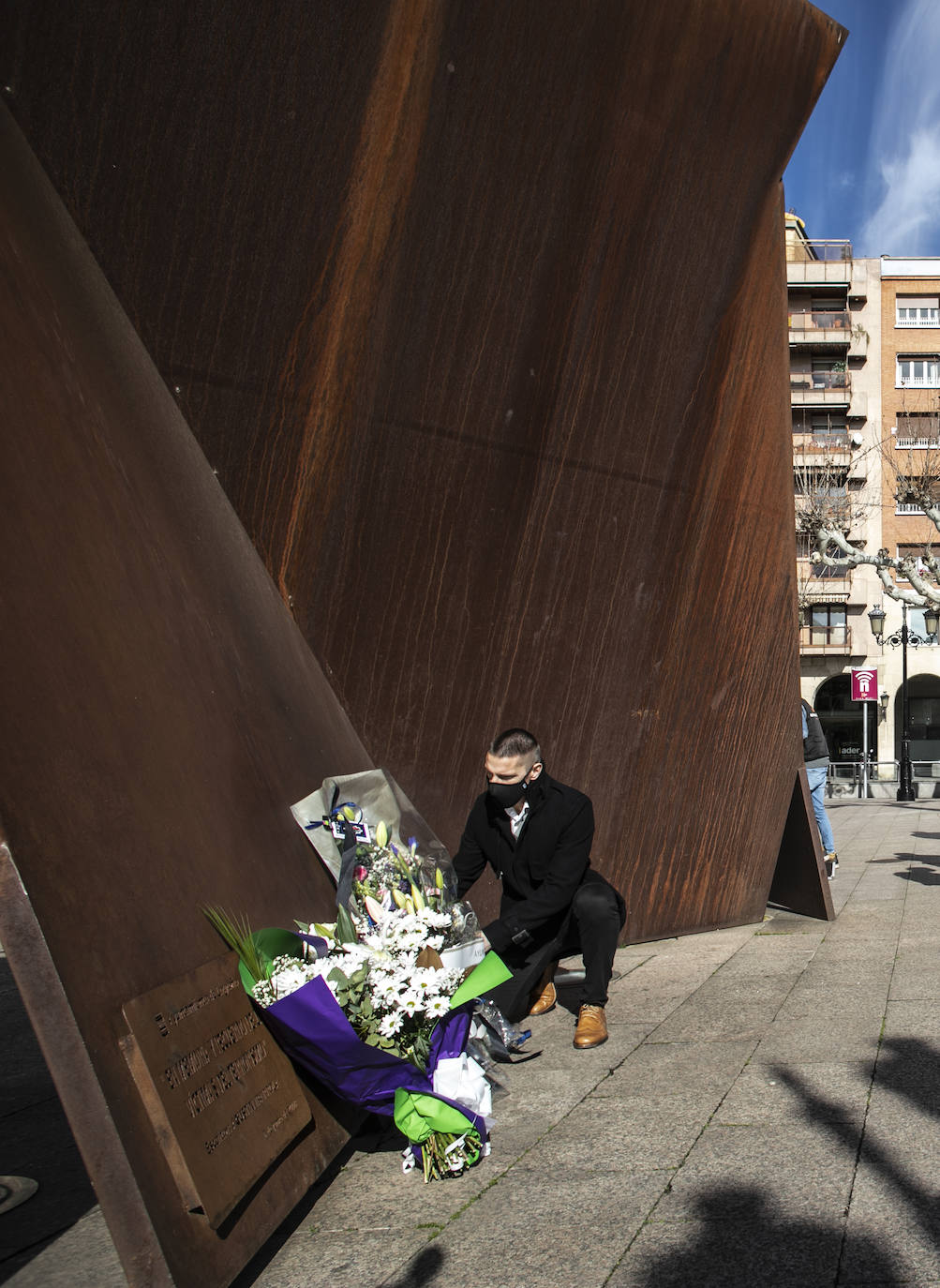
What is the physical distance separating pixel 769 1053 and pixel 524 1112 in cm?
106

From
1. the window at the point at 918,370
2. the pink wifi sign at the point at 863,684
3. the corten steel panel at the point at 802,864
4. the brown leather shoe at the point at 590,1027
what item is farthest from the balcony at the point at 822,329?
the brown leather shoe at the point at 590,1027

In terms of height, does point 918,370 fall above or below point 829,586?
above

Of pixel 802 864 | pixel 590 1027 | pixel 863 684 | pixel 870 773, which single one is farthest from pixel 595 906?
pixel 870 773

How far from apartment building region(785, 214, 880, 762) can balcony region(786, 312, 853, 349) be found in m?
0.03

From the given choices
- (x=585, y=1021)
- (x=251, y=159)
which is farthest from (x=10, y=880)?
(x=251, y=159)

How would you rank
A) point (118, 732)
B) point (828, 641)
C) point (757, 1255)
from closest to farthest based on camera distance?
point (757, 1255) → point (118, 732) → point (828, 641)

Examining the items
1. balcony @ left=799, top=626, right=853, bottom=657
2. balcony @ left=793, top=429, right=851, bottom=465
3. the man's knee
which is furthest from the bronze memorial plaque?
balcony @ left=799, top=626, right=853, bottom=657

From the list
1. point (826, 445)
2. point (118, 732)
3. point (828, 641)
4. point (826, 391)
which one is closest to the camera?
point (118, 732)

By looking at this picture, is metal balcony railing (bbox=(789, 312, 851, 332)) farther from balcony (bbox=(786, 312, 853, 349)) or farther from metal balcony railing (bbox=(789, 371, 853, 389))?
metal balcony railing (bbox=(789, 371, 853, 389))

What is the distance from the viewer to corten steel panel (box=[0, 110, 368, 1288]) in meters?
2.41

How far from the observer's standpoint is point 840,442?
1671 inches

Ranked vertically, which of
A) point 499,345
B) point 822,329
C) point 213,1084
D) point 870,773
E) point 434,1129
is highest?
point 822,329

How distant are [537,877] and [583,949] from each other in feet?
1.16

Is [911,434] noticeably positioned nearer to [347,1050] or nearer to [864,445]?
[864,445]
